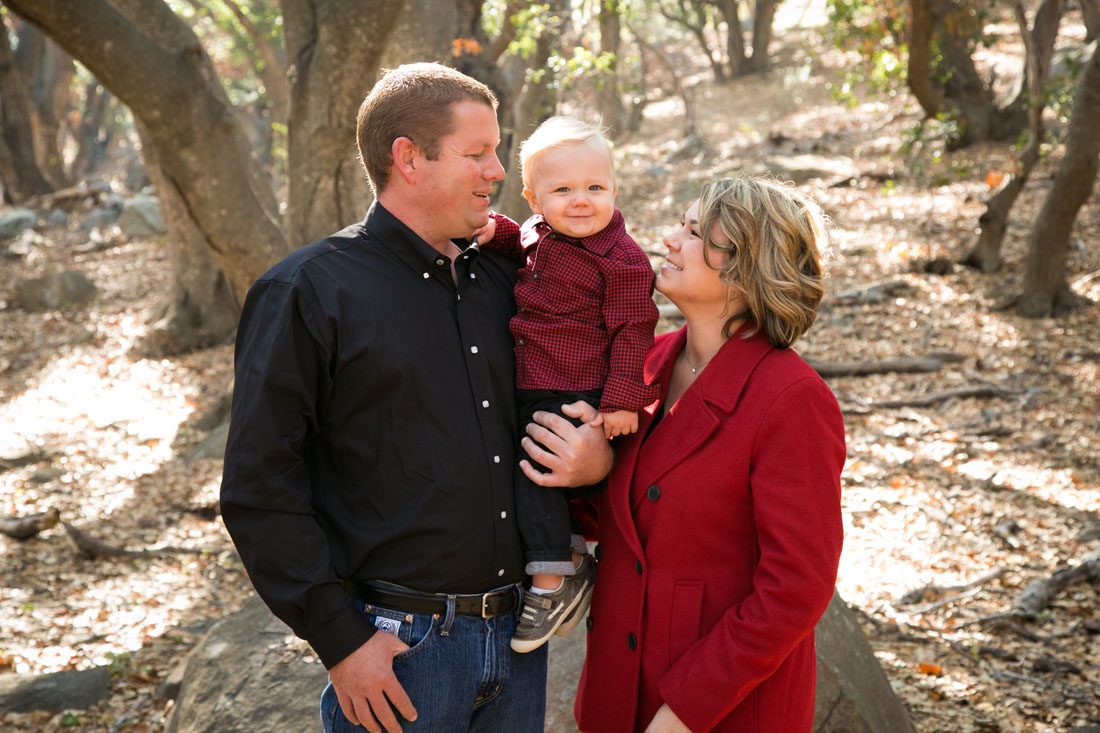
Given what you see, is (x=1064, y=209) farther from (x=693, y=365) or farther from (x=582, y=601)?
(x=582, y=601)

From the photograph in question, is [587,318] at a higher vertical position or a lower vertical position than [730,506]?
higher

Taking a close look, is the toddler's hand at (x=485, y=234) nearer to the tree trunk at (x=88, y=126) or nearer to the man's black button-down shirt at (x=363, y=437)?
the man's black button-down shirt at (x=363, y=437)

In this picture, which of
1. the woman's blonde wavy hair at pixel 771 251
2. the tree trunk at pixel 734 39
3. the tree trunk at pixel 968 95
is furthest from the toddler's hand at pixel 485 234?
the tree trunk at pixel 734 39

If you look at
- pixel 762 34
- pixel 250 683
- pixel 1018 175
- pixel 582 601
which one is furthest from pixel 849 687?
pixel 762 34

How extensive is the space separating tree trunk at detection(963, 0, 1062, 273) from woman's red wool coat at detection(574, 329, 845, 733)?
26.0ft

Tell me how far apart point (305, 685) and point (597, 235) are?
7.07 ft

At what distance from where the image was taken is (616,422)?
2445mm

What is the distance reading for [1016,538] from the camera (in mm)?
5395

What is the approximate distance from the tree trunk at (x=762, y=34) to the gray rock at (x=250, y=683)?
73.6 ft

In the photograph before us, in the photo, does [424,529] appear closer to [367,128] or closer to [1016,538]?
[367,128]

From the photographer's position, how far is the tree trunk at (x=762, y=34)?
2278 cm

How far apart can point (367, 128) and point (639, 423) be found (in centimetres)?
108

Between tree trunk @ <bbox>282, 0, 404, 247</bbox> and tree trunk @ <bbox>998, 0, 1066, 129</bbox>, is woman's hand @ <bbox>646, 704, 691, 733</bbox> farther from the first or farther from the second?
tree trunk @ <bbox>998, 0, 1066, 129</bbox>

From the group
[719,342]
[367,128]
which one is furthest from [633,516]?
[367,128]
